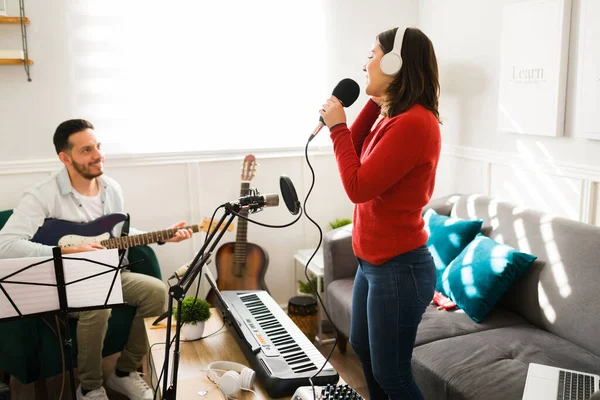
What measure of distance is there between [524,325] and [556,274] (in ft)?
0.83

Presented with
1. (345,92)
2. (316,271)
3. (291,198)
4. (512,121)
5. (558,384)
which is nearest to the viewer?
(291,198)

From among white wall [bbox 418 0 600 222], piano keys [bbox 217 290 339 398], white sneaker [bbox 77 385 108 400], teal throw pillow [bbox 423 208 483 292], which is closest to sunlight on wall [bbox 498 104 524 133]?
white wall [bbox 418 0 600 222]

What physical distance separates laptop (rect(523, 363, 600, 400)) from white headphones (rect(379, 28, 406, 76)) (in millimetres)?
980

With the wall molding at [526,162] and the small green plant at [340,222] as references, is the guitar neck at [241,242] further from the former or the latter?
the wall molding at [526,162]

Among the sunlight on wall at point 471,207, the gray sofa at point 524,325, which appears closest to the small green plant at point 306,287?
the gray sofa at point 524,325

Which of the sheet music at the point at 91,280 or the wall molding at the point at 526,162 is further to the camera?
the wall molding at the point at 526,162

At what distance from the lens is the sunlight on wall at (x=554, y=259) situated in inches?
89.4

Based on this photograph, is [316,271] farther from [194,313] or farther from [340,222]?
[194,313]

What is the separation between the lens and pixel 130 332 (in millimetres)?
2770

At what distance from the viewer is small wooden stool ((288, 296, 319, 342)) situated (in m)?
3.26

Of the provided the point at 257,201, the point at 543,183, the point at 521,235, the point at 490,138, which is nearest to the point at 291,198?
the point at 257,201

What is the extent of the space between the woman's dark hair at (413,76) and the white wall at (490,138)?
117 cm

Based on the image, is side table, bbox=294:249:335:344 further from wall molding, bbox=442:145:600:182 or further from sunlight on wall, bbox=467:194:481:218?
wall molding, bbox=442:145:600:182

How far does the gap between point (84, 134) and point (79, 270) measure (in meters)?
1.02
